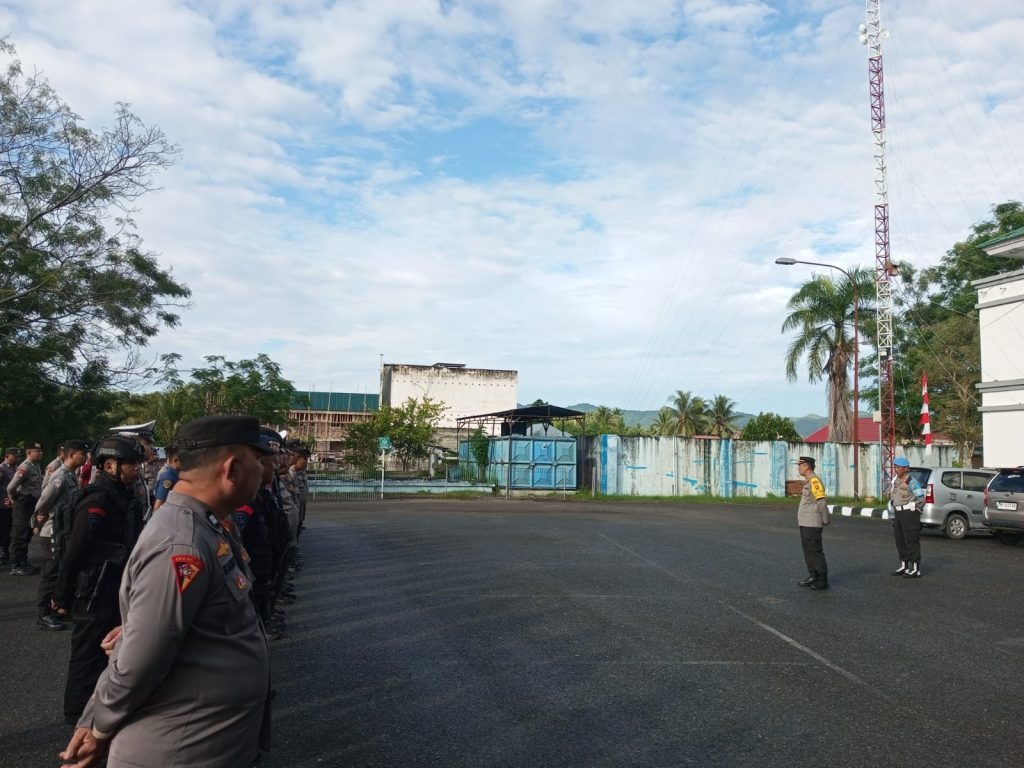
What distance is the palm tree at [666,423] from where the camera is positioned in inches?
2857

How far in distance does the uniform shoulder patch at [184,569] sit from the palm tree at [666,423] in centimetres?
7131

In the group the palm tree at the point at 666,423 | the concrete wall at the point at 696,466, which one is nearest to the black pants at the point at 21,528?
the concrete wall at the point at 696,466

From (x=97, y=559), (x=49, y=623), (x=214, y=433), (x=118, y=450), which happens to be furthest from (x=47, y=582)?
(x=214, y=433)

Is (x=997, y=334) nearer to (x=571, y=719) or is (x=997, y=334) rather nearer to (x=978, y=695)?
(x=978, y=695)

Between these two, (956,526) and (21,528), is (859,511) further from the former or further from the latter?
(21,528)

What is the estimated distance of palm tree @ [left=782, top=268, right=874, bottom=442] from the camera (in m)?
38.5

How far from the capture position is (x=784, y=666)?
6.54 meters

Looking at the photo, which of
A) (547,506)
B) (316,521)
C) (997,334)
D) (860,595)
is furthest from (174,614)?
(997,334)

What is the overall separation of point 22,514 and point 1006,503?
56.9ft

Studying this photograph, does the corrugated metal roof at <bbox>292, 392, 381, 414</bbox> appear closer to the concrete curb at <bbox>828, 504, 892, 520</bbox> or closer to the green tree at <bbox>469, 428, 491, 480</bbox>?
the green tree at <bbox>469, 428, 491, 480</bbox>

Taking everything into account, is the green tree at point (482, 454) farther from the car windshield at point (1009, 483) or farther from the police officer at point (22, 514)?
the police officer at point (22, 514)

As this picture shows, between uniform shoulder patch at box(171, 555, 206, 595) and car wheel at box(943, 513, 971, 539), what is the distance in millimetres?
19169

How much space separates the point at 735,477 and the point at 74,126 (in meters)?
26.8

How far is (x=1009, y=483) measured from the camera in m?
16.4
